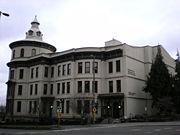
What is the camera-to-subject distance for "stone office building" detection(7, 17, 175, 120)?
154 ft

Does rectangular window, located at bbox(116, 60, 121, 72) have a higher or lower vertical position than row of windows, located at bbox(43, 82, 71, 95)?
higher

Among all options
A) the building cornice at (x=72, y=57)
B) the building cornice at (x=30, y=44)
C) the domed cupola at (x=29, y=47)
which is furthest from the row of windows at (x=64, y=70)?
the building cornice at (x=30, y=44)

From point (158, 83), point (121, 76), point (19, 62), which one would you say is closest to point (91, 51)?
point (121, 76)

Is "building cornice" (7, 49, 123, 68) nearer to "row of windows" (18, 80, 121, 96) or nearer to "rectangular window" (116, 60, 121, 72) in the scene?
"rectangular window" (116, 60, 121, 72)

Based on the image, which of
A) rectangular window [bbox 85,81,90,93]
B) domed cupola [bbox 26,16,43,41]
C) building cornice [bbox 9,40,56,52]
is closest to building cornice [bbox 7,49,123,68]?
Answer: building cornice [bbox 9,40,56,52]

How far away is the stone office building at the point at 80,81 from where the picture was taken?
46.8m

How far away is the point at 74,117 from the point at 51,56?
16.1m

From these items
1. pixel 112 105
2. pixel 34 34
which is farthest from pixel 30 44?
pixel 112 105

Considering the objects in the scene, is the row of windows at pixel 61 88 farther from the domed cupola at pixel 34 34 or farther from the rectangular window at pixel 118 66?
the domed cupola at pixel 34 34

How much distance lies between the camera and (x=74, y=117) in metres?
48.3

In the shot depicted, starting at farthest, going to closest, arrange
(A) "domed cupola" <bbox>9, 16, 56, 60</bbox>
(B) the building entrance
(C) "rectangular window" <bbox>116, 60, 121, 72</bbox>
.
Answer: (A) "domed cupola" <bbox>9, 16, 56, 60</bbox>
(C) "rectangular window" <bbox>116, 60, 121, 72</bbox>
(B) the building entrance

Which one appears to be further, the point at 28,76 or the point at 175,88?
the point at 28,76

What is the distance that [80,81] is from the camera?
164 feet

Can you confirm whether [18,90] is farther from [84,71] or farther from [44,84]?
[84,71]
